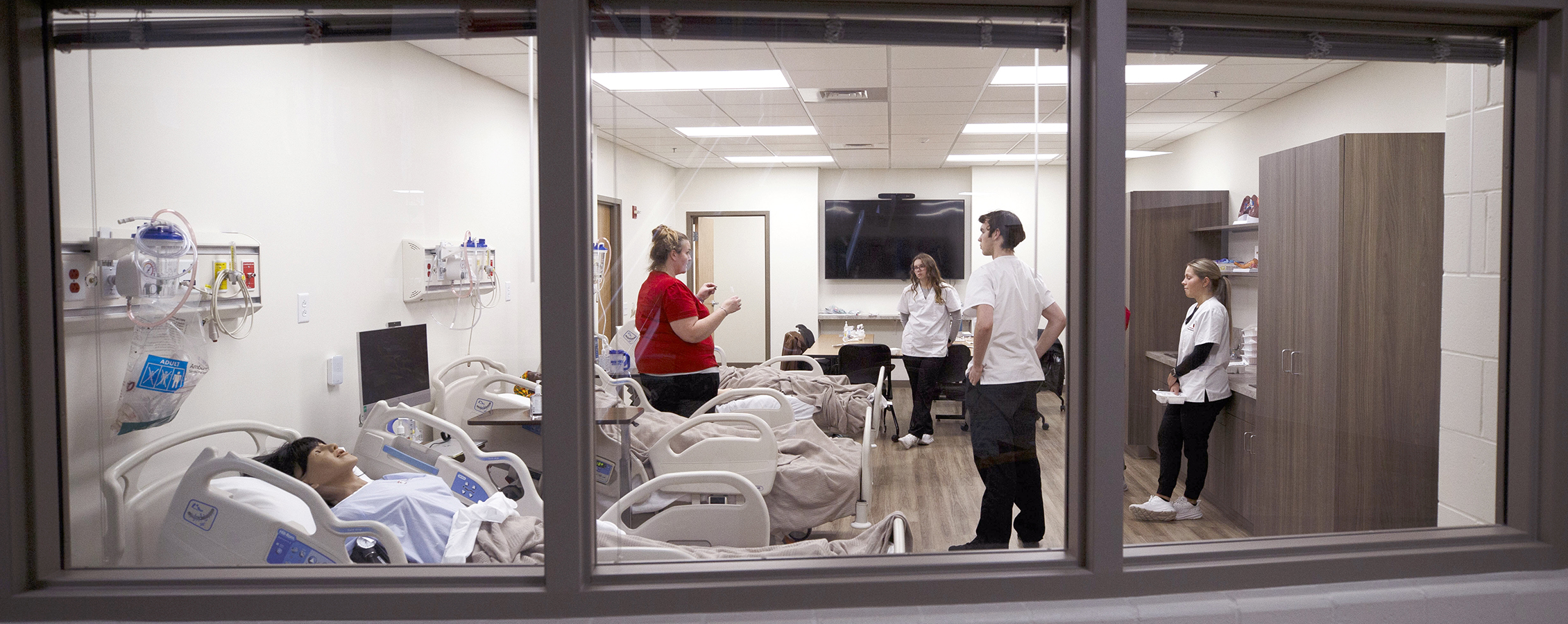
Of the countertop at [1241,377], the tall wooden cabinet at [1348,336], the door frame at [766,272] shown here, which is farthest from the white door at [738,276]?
the tall wooden cabinet at [1348,336]

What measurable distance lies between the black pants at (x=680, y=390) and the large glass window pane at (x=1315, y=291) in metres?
0.99

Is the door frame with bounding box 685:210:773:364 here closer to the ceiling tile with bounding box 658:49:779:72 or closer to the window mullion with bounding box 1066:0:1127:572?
the ceiling tile with bounding box 658:49:779:72

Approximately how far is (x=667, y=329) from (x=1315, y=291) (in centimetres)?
179

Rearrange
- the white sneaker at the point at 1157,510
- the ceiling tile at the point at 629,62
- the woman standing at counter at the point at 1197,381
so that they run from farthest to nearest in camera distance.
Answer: the woman standing at counter at the point at 1197,381 → the white sneaker at the point at 1157,510 → the ceiling tile at the point at 629,62

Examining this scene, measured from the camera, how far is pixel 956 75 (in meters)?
2.07

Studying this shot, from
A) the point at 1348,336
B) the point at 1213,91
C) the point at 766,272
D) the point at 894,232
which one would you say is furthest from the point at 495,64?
the point at 1348,336

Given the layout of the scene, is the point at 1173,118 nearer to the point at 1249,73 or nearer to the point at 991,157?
the point at 1249,73

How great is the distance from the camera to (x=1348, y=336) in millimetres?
2178

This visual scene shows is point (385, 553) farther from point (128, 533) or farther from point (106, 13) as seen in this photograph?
point (106, 13)

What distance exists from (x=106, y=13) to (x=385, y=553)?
1240 millimetres

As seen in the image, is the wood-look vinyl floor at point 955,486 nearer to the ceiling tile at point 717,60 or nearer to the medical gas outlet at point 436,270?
the ceiling tile at point 717,60

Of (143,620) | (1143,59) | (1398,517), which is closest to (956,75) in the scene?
(1143,59)

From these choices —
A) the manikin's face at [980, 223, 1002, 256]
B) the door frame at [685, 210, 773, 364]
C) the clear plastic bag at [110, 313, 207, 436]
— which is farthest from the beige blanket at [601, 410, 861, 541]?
the clear plastic bag at [110, 313, 207, 436]

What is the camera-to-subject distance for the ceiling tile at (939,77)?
2000 millimetres
